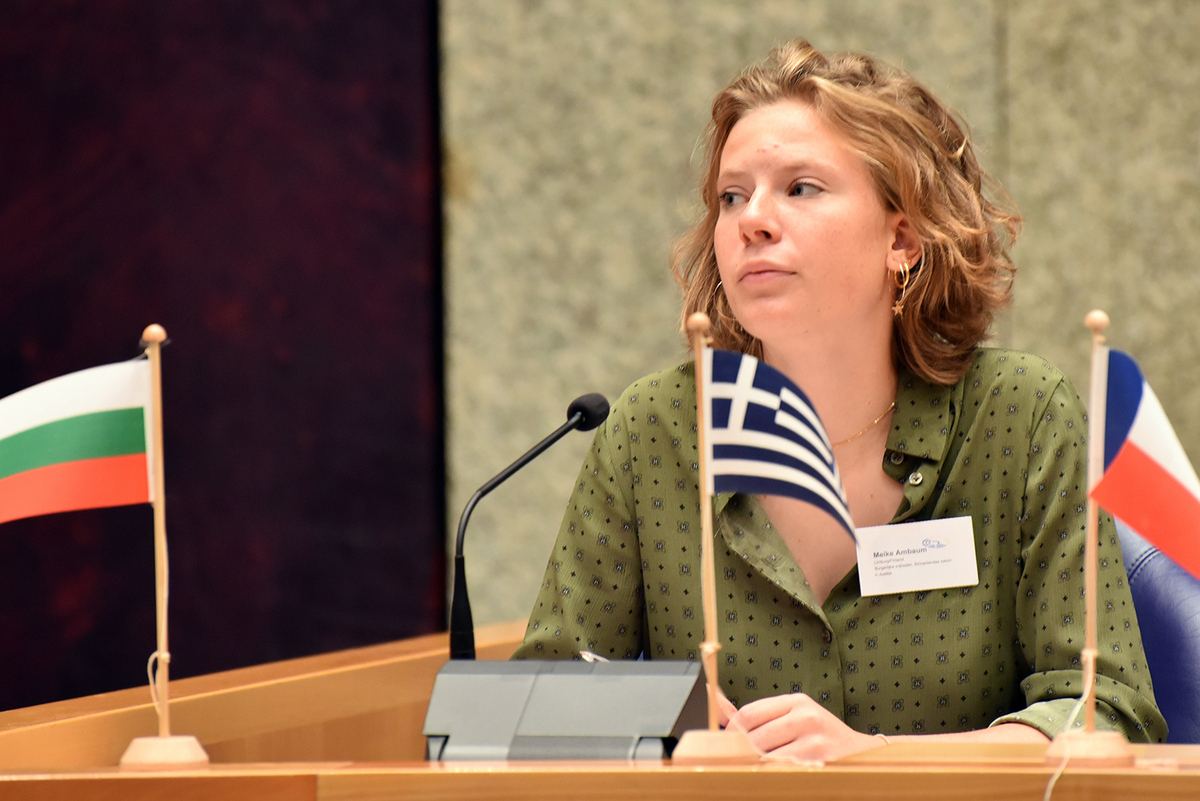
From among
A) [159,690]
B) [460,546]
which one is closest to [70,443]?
[159,690]

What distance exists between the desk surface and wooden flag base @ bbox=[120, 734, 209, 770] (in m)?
0.03

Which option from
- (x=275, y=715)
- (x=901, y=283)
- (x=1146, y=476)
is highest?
(x=901, y=283)

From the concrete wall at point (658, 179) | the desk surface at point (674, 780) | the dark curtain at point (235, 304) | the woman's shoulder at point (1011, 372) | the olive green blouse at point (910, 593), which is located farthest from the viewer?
the concrete wall at point (658, 179)

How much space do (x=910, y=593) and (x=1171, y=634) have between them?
0.36m

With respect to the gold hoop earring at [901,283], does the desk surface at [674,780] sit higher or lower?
lower

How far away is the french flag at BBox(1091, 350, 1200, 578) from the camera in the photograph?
0.94 metres

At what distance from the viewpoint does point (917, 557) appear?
1.48 m

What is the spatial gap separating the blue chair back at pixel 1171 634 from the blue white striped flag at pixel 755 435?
2.43 feet

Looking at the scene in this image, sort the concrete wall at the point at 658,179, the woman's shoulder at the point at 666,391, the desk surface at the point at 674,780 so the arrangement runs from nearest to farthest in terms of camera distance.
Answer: the desk surface at the point at 674,780 < the woman's shoulder at the point at 666,391 < the concrete wall at the point at 658,179

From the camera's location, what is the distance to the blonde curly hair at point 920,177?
1.57m

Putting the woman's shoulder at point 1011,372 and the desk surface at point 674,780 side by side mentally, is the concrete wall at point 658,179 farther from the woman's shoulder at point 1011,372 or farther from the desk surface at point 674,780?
the desk surface at point 674,780

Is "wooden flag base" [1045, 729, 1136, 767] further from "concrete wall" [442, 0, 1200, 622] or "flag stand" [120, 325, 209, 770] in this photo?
"concrete wall" [442, 0, 1200, 622]

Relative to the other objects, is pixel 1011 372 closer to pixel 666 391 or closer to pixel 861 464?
pixel 861 464

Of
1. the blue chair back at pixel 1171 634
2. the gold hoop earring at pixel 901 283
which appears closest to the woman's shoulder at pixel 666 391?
the gold hoop earring at pixel 901 283
